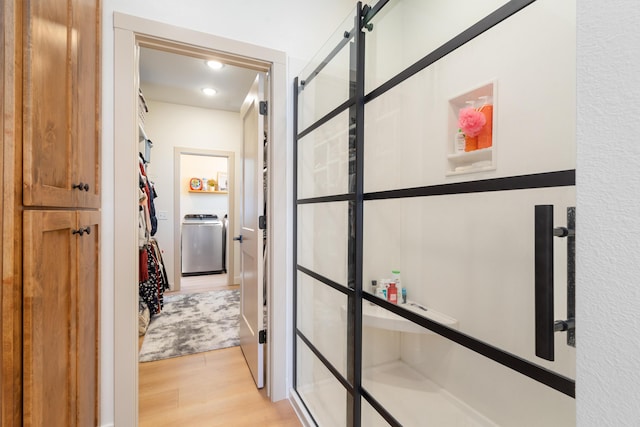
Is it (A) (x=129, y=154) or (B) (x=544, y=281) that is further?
(A) (x=129, y=154)

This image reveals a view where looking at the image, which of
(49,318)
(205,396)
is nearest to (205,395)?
(205,396)

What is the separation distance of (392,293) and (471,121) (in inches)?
29.0

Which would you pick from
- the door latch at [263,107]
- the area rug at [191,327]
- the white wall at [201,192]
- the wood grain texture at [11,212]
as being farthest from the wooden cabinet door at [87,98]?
the white wall at [201,192]

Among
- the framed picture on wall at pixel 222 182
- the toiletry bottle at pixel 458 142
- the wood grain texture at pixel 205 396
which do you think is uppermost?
the framed picture on wall at pixel 222 182

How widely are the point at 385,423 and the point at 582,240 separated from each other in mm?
1036

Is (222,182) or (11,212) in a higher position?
(222,182)

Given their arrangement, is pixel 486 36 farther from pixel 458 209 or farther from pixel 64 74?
pixel 64 74

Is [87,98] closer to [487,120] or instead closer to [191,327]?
[487,120]

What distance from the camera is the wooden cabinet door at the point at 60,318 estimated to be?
2.45ft

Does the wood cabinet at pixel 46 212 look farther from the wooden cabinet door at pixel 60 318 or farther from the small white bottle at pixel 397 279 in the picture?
the small white bottle at pixel 397 279

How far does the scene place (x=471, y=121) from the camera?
1159 millimetres

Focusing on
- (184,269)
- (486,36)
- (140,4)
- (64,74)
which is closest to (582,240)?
(486,36)

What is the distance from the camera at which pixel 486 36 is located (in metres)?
0.82

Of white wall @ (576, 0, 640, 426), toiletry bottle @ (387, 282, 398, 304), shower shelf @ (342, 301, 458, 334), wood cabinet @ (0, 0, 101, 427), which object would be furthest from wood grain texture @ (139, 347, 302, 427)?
white wall @ (576, 0, 640, 426)
